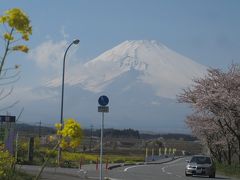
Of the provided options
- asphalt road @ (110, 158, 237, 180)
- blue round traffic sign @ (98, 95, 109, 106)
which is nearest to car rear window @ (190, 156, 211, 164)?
asphalt road @ (110, 158, 237, 180)

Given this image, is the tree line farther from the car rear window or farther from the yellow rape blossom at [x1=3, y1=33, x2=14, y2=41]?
the yellow rape blossom at [x1=3, y1=33, x2=14, y2=41]

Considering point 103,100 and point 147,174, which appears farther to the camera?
point 147,174

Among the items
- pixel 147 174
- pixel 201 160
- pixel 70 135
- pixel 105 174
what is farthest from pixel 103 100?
pixel 70 135

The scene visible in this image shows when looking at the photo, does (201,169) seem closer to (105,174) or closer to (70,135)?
(105,174)

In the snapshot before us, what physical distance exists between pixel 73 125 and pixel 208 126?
4233 centimetres

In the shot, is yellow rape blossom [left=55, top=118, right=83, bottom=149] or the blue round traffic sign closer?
yellow rape blossom [left=55, top=118, right=83, bottom=149]

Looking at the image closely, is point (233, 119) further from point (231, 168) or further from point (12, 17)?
point (12, 17)

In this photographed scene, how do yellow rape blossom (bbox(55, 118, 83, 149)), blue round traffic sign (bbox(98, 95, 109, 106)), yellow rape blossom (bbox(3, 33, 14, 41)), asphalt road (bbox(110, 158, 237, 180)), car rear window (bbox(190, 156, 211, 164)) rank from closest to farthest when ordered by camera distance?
yellow rape blossom (bbox(3, 33, 14, 41))
yellow rape blossom (bbox(55, 118, 83, 149))
blue round traffic sign (bbox(98, 95, 109, 106))
asphalt road (bbox(110, 158, 237, 180))
car rear window (bbox(190, 156, 211, 164))

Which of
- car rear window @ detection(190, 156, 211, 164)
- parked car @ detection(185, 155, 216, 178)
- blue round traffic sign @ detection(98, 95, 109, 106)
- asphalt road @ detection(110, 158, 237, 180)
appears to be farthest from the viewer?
car rear window @ detection(190, 156, 211, 164)

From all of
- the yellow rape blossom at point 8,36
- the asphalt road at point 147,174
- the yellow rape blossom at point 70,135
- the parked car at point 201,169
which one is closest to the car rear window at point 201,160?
the parked car at point 201,169

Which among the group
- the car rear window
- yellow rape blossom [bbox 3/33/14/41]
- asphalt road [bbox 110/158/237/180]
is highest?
yellow rape blossom [bbox 3/33/14/41]

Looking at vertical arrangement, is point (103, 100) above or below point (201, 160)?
above

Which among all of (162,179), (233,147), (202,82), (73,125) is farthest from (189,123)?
(73,125)

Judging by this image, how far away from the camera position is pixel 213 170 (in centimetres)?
3406
